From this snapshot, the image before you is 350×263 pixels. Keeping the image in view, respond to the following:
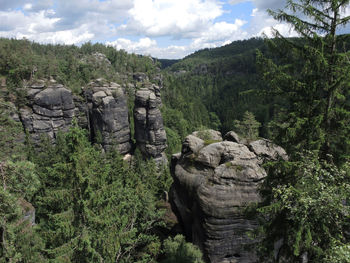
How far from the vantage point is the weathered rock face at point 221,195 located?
47.6ft

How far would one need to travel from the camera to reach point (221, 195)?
1481cm

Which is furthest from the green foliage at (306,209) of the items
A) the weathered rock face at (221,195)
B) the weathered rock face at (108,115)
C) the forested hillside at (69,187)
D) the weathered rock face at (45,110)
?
the weathered rock face at (45,110)

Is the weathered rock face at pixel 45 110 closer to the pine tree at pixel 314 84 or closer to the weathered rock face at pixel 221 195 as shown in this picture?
the weathered rock face at pixel 221 195

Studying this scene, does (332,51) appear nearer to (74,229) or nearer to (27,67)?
(74,229)

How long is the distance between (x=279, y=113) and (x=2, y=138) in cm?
1158

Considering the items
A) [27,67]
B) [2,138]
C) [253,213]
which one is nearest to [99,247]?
[2,138]

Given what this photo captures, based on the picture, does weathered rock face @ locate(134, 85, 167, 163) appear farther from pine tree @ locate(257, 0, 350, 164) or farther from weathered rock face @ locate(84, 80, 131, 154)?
pine tree @ locate(257, 0, 350, 164)

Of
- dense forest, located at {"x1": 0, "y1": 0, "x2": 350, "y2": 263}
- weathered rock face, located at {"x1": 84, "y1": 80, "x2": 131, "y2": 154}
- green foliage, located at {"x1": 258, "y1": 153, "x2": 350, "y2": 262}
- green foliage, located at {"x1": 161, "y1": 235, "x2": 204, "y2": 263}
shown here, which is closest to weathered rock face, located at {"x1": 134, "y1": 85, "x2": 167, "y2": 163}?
weathered rock face, located at {"x1": 84, "y1": 80, "x2": 131, "y2": 154}

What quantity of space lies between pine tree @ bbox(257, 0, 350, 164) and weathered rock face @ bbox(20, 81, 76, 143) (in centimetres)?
4202

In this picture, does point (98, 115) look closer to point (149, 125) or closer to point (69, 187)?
point (149, 125)

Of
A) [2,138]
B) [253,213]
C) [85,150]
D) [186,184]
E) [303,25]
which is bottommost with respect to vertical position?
[186,184]

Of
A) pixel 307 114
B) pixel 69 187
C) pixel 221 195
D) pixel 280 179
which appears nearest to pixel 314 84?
pixel 307 114

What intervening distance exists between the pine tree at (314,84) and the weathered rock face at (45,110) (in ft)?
138

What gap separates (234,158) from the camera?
635 inches
